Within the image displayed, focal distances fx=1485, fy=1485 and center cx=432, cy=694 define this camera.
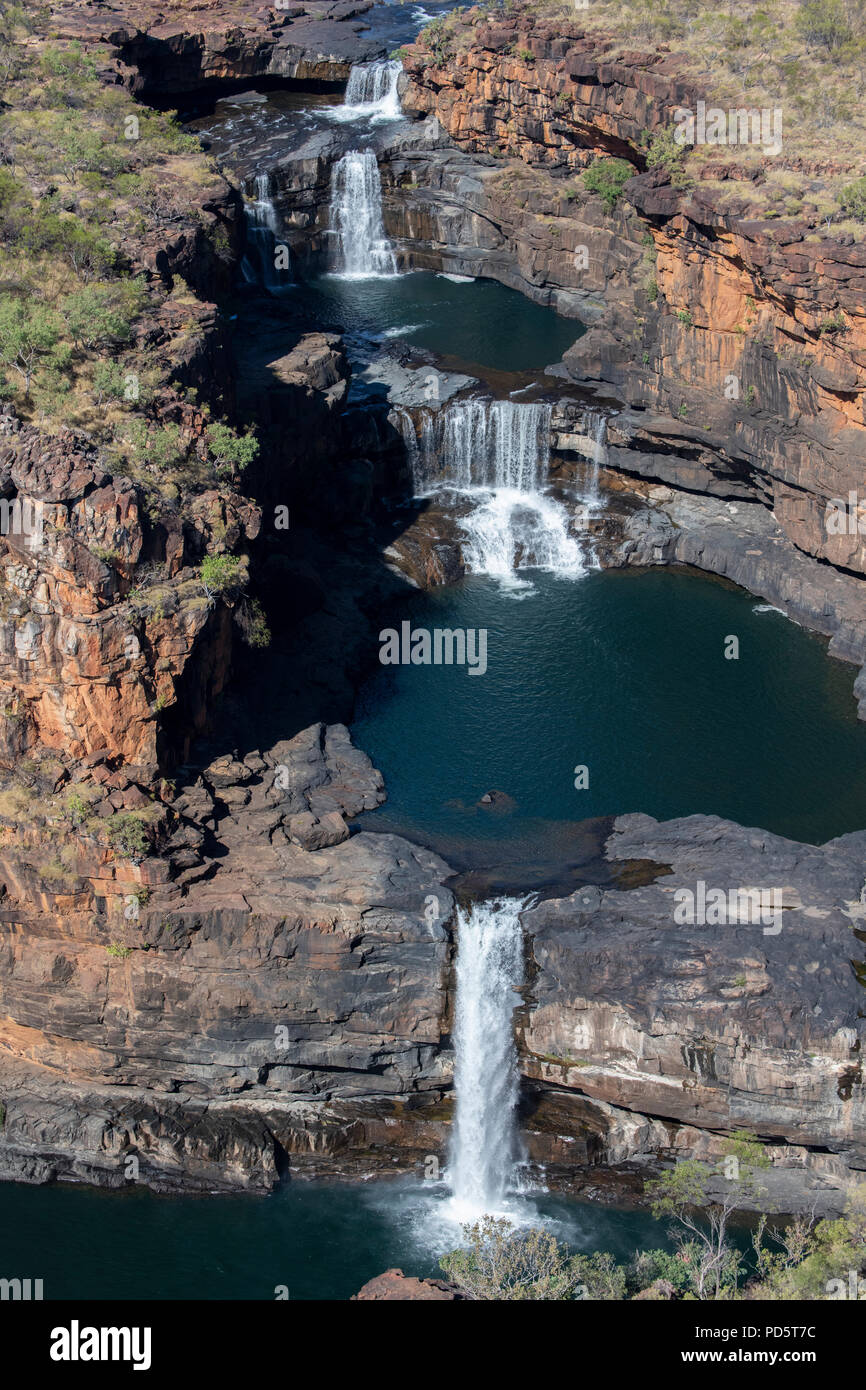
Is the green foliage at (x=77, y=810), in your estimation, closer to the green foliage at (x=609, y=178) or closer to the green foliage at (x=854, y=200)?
the green foliage at (x=854, y=200)

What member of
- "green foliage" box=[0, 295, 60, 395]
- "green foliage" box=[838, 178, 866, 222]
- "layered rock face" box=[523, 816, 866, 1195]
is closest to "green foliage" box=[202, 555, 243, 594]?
"green foliage" box=[0, 295, 60, 395]

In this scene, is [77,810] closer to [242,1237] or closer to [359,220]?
[242,1237]

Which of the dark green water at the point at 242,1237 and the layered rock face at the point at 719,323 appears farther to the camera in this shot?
the layered rock face at the point at 719,323

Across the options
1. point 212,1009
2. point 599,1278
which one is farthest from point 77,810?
point 599,1278

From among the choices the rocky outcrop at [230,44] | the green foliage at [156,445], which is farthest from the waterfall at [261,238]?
the green foliage at [156,445]
